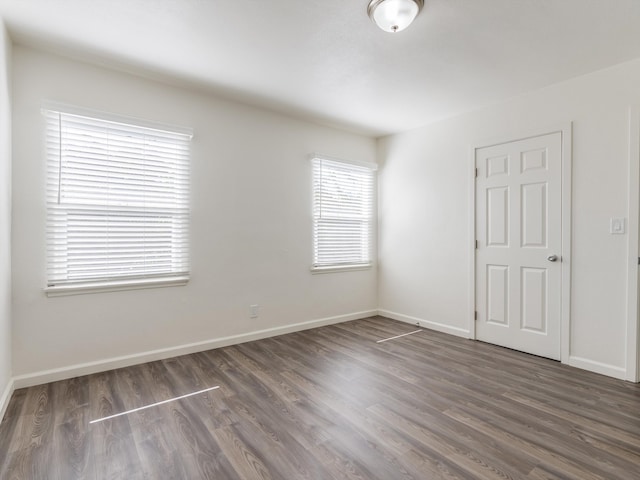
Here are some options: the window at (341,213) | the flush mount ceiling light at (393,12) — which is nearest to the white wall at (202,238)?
the window at (341,213)

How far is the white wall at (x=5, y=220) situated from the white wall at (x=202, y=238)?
99 millimetres

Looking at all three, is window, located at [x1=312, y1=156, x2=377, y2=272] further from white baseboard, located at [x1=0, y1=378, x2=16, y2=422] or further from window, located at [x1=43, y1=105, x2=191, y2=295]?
white baseboard, located at [x1=0, y1=378, x2=16, y2=422]

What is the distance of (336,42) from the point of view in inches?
98.7

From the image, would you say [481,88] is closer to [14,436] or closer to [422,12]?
[422,12]

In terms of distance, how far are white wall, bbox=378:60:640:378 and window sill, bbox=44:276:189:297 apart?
283 centimetres

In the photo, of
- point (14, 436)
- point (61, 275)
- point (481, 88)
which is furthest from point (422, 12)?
point (14, 436)

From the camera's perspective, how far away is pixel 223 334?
3609mm

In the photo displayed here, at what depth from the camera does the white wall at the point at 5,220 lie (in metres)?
2.26

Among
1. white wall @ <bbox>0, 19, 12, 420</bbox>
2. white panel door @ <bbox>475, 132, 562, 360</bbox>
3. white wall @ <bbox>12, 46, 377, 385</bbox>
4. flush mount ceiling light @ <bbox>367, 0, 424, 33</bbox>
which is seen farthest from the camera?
white panel door @ <bbox>475, 132, 562, 360</bbox>

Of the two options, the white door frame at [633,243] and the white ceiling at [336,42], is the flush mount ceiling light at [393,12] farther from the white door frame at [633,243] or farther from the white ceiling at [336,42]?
the white door frame at [633,243]

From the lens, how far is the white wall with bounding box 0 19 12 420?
226cm

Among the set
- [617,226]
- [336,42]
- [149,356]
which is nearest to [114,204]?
[149,356]

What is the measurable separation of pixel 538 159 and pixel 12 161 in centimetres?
451

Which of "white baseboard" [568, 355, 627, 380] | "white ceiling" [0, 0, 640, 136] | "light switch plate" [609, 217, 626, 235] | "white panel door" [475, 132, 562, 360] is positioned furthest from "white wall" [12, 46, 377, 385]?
"light switch plate" [609, 217, 626, 235]
